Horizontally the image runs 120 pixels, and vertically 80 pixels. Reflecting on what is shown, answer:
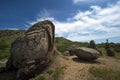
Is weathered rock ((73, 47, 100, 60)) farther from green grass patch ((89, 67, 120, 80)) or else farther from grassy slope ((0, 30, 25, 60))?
grassy slope ((0, 30, 25, 60))

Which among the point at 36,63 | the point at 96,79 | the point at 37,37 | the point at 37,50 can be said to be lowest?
the point at 96,79

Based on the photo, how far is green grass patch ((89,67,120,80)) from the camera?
18.6m

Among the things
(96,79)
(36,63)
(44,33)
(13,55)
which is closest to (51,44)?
(44,33)

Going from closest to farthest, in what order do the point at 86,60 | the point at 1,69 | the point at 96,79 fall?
the point at 96,79 → the point at 1,69 → the point at 86,60

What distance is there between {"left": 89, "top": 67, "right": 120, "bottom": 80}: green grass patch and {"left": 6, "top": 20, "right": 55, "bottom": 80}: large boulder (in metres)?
4.94

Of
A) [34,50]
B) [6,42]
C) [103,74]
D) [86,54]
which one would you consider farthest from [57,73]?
[6,42]

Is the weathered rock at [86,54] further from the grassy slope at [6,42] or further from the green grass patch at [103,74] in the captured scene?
the grassy slope at [6,42]

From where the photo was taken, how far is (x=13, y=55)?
21.7 m

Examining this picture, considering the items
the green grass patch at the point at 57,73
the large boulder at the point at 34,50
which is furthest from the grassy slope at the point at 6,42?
the green grass patch at the point at 57,73

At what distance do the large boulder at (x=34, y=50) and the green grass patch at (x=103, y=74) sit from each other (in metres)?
4.94

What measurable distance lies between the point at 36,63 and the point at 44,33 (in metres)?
3.47

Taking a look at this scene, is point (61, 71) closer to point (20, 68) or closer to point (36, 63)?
point (36, 63)

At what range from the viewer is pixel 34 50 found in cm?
2022

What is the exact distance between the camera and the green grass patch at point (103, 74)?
61.0 ft
